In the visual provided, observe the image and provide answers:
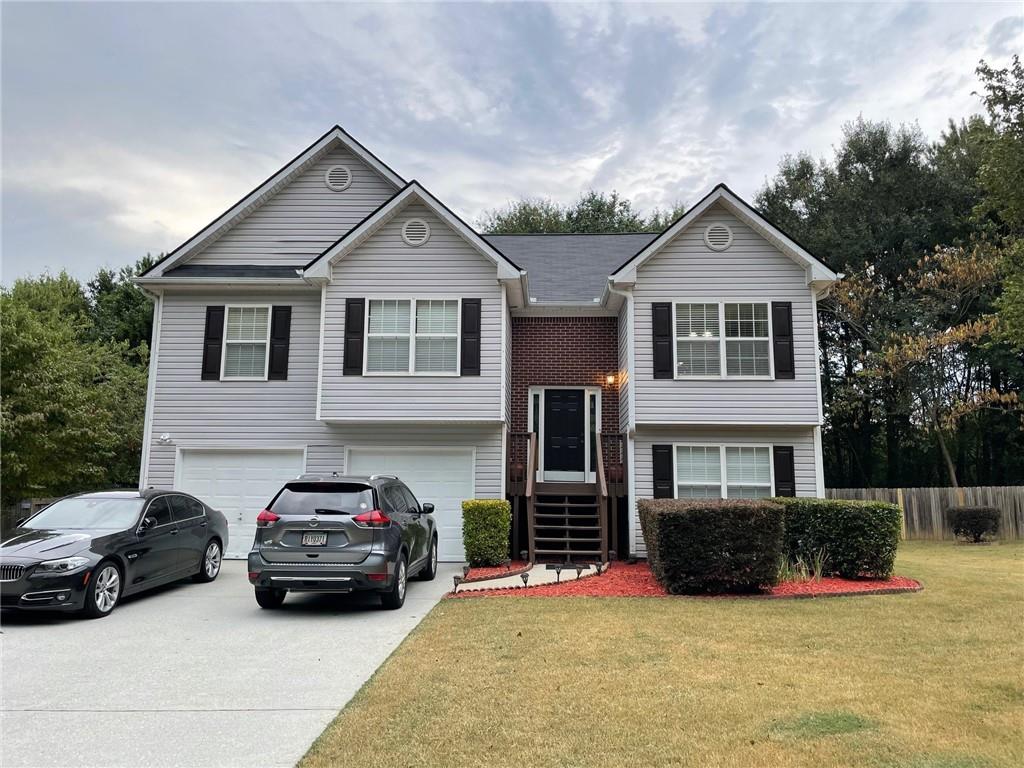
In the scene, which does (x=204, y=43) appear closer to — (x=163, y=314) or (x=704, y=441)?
(x=163, y=314)

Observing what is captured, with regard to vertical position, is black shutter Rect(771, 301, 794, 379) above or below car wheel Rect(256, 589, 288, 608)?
above

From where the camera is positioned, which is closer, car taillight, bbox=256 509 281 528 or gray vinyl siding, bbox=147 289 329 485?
car taillight, bbox=256 509 281 528

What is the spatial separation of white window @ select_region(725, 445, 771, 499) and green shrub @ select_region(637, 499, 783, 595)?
3663 mm

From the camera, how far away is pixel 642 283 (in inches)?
514

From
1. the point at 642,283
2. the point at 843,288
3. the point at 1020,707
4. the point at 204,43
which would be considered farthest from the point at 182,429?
the point at 843,288

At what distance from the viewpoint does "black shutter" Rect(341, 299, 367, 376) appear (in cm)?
1268

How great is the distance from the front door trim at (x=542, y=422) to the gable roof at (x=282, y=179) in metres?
5.58

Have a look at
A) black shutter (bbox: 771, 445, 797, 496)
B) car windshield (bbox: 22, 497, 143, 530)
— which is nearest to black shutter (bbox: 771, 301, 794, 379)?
black shutter (bbox: 771, 445, 797, 496)

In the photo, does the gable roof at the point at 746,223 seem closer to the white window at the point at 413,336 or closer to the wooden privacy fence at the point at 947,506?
the white window at the point at 413,336

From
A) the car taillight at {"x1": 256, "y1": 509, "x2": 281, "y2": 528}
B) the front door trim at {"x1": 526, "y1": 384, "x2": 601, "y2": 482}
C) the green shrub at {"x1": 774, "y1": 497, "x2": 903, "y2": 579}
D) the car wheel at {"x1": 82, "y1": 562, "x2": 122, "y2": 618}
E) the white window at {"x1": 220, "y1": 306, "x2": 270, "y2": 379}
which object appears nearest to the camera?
the car wheel at {"x1": 82, "y1": 562, "x2": 122, "y2": 618}

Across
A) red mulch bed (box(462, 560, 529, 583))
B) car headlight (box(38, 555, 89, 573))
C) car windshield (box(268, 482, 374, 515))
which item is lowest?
red mulch bed (box(462, 560, 529, 583))

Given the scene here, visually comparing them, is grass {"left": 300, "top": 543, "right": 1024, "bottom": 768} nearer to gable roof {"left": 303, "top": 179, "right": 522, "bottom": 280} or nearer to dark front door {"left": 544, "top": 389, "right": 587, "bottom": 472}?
dark front door {"left": 544, "top": 389, "right": 587, "bottom": 472}

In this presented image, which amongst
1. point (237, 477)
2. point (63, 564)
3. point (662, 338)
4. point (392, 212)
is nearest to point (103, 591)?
point (63, 564)

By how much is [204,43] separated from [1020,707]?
15.8 m
